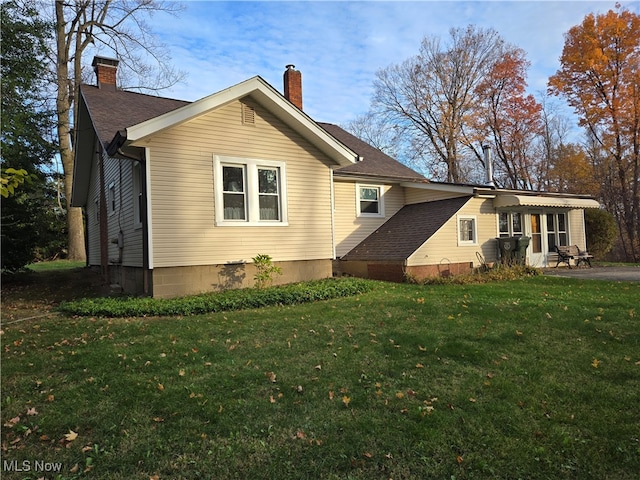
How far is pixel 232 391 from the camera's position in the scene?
14.1ft

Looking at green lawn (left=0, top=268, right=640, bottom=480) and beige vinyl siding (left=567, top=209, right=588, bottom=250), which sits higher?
beige vinyl siding (left=567, top=209, right=588, bottom=250)

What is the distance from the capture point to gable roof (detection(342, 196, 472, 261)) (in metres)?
13.2

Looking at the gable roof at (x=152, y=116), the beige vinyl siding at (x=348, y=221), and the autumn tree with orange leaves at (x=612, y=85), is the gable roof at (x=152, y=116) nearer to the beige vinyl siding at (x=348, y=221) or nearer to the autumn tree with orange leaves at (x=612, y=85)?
the beige vinyl siding at (x=348, y=221)

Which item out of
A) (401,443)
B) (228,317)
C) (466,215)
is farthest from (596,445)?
(466,215)

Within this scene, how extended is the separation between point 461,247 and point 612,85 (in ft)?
60.7

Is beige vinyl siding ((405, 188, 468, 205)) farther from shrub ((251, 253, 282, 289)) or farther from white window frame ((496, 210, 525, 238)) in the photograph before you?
shrub ((251, 253, 282, 289))

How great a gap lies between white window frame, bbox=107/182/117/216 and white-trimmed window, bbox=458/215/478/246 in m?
11.4

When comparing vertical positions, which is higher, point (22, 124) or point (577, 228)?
point (22, 124)

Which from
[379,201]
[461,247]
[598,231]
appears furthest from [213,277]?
[598,231]

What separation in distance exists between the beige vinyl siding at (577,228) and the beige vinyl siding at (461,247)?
5306mm

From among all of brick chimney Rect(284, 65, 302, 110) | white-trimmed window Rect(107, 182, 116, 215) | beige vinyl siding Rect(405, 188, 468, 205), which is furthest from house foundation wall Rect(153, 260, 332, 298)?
brick chimney Rect(284, 65, 302, 110)

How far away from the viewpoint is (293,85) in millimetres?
16297

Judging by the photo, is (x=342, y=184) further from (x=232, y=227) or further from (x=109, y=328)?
(x=109, y=328)

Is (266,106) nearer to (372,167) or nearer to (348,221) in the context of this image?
(348,221)
